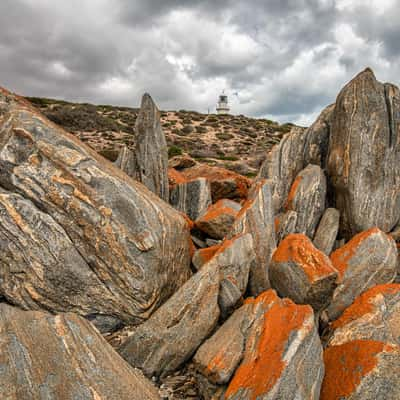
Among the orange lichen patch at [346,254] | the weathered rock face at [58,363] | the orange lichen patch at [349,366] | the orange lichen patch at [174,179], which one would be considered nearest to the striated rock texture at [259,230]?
the orange lichen patch at [346,254]

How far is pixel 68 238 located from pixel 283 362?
5474 millimetres

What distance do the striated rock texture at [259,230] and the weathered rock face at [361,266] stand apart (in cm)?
187

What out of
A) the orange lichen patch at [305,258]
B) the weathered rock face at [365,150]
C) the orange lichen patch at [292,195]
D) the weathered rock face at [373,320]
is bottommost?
the weathered rock face at [373,320]

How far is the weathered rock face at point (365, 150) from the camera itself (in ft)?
36.4

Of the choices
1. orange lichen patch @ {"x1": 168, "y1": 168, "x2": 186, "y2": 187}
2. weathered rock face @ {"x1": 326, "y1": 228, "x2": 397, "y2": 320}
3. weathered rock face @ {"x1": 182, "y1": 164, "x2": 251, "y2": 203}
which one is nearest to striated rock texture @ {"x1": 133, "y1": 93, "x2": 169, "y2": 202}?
orange lichen patch @ {"x1": 168, "y1": 168, "x2": 186, "y2": 187}

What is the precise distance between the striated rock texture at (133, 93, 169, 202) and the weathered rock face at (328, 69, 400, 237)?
7163mm

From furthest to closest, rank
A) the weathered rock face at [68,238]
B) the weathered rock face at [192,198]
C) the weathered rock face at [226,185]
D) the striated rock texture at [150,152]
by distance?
the weathered rock face at [226,185], the weathered rock face at [192,198], the striated rock texture at [150,152], the weathered rock face at [68,238]

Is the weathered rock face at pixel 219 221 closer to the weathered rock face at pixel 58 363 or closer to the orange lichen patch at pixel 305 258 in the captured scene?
the orange lichen patch at pixel 305 258

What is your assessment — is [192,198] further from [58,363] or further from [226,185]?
[58,363]

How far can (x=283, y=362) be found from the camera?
4.92m

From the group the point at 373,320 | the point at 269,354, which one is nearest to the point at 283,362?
the point at 269,354

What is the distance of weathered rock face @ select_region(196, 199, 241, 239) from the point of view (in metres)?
12.3

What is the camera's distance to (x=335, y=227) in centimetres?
1150

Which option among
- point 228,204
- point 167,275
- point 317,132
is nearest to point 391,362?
point 167,275
